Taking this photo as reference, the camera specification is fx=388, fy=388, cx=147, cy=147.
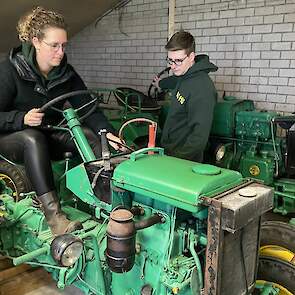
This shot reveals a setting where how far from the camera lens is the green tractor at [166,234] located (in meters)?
1.40

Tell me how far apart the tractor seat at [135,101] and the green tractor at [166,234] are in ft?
7.61

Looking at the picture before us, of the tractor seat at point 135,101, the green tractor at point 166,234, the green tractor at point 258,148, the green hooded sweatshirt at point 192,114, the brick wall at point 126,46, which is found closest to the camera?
the green tractor at point 166,234

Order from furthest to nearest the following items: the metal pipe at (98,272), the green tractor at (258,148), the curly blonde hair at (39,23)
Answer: the green tractor at (258,148)
the curly blonde hair at (39,23)
the metal pipe at (98,272)

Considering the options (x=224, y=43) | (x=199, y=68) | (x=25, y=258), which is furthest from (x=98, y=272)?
(x=224, y=43)

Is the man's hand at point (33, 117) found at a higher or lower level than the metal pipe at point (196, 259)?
higher

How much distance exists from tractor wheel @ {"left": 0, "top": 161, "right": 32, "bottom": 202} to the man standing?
0.93 meters

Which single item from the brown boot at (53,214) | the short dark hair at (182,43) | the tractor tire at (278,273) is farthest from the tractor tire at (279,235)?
the short dark hair at (182,43)

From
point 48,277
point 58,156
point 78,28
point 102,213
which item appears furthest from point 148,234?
point 78,28

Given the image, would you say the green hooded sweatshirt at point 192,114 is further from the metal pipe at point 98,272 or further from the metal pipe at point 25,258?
the metal pipe at point 25,258

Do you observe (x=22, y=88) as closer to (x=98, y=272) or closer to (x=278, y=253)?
(x=98, y=272)

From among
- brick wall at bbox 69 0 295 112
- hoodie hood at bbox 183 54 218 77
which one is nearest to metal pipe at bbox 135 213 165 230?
hoodie hood at bbox 183 54 218 77

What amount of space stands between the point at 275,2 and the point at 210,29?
873 mm

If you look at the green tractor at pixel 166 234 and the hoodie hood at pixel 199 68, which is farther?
the hoodie hood at pixel 199 68

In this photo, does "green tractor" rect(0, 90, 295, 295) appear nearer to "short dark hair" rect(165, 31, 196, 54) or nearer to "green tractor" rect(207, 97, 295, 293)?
"short dark hair" rect(165, 31, 196, 54)
